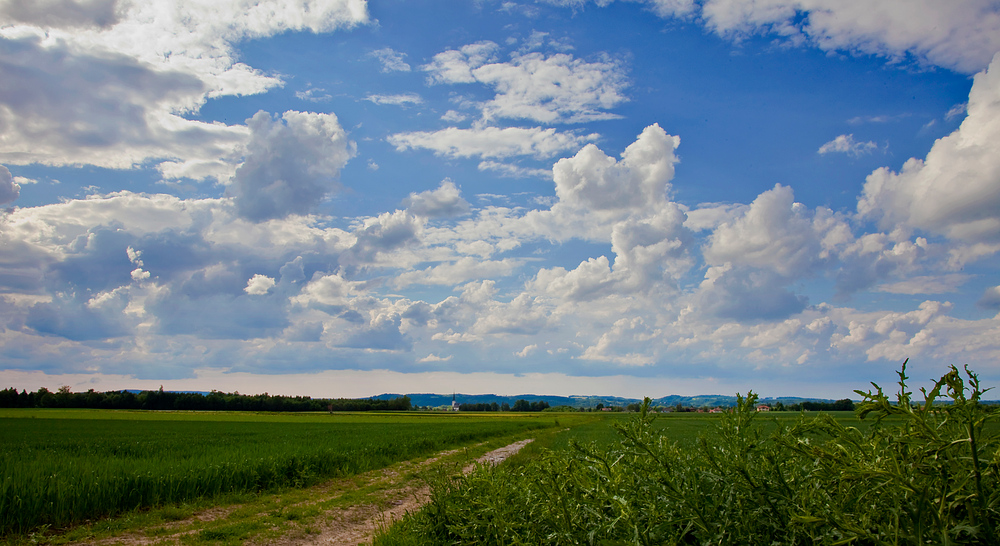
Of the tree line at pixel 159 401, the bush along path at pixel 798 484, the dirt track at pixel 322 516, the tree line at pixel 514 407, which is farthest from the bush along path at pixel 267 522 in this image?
the tree line at pixel 514 407

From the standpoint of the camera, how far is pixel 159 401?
116312mm

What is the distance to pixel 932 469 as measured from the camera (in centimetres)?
147

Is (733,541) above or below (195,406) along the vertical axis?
above

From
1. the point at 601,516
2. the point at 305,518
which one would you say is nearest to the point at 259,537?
the point at 305,518

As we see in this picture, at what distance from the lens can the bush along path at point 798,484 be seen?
4.57ft

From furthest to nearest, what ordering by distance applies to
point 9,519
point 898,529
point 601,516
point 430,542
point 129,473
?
point 129,473
point 9,519
point 430,542
point 601,516
point 898,529

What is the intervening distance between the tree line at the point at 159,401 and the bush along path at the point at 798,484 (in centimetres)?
13651

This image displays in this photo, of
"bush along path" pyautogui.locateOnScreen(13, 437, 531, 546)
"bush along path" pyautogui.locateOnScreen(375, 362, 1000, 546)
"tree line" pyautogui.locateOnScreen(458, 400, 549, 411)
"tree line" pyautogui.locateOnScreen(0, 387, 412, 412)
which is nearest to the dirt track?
"bush along path" pyautogui.locateOnScreen(13, 437, 531, 546)

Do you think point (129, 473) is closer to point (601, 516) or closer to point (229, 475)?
point (229, 475)

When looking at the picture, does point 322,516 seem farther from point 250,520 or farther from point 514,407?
point 514,407

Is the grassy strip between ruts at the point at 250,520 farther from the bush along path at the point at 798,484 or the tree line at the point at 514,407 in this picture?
the tree line at the point at 514,407

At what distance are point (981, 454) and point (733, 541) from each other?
2.63 ft

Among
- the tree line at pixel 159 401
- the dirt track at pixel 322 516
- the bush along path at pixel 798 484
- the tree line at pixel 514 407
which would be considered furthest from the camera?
the tree line at pixel 514 407

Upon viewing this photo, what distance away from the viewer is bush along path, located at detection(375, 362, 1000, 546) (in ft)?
4.57
